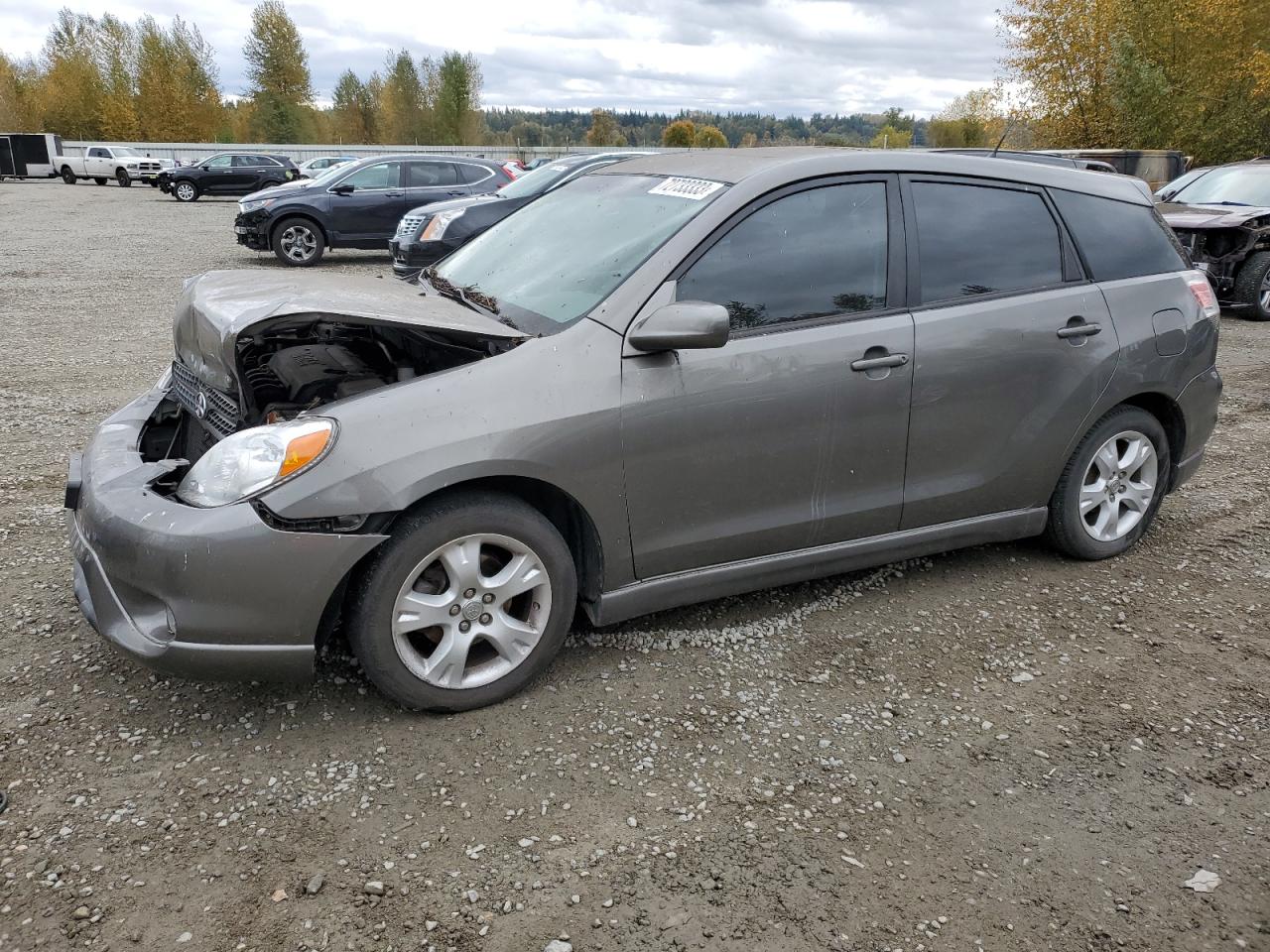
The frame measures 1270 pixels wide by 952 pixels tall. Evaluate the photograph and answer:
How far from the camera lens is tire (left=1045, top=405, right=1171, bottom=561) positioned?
4207 millimetres

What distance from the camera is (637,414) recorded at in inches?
124

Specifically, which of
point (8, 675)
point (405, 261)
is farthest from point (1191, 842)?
point (405, 261)

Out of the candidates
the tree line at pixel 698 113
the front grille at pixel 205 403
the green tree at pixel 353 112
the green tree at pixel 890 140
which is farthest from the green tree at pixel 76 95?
the front grille at pixel 205 403

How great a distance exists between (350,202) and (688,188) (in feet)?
39.5

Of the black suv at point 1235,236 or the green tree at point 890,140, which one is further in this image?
the green tree at point 890,140

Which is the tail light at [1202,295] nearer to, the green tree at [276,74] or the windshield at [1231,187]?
the windshield at [1231,187]

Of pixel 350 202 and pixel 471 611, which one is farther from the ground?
pixel 350 202

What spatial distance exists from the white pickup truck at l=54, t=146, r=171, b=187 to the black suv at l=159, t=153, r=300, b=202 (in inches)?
337

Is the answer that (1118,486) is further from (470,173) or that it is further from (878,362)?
(470,173)

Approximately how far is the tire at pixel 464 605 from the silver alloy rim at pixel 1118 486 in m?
2.49

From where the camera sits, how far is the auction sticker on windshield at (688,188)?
3.49 meters

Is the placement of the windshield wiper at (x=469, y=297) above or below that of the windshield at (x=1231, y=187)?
below

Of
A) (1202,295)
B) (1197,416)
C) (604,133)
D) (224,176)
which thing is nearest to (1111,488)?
(1197,416)

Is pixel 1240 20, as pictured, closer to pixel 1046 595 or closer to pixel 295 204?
pixel 295 204
